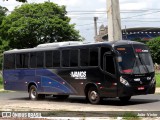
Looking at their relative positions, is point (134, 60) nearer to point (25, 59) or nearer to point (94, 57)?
point (94, 57)

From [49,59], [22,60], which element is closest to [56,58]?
[49,59]

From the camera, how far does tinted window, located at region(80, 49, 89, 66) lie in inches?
757

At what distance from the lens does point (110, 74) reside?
17.9 meters

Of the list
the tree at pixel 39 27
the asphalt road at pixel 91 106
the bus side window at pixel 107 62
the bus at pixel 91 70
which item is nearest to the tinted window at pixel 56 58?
the bus at pixel 91 70

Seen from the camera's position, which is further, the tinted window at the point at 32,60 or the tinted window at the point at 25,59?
the tinted window at the point at 25,59

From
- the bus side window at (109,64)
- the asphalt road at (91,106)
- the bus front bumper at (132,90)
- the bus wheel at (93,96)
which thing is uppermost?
the bus side window at (109,64)

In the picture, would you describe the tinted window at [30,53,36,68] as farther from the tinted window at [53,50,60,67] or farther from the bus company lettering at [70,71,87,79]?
the bus company lettering at [70,71,87,79]

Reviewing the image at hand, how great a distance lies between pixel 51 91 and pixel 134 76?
18.4 ft

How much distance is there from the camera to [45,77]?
72.8 feet

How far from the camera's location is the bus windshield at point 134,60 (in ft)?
58.1

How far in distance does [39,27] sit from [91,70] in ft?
130

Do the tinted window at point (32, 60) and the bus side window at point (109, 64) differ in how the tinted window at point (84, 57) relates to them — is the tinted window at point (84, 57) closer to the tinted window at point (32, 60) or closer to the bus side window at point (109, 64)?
the bus side window at point (109, 64)

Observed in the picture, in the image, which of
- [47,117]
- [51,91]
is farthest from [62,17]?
[47,117]

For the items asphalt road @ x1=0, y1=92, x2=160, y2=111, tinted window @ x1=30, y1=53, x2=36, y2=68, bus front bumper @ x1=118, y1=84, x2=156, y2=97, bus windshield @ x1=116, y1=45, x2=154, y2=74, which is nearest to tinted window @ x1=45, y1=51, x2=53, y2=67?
tinted window @ x1=30, y1=53, x2=36, y2=68
